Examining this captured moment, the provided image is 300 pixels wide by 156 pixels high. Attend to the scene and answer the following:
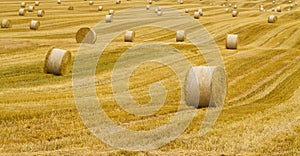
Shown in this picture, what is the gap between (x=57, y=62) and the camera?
1905cm

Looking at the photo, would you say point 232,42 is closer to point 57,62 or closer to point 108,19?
point 57,62

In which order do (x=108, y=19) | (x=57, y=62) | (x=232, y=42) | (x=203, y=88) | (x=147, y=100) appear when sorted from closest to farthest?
1. (x=203, y=88)
2. (x=147, y=100)
3. (x=57, y=62)
4. (x=232, y=42)
5. (x=108, y=19)

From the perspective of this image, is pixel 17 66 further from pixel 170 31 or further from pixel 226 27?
pixel 226 27

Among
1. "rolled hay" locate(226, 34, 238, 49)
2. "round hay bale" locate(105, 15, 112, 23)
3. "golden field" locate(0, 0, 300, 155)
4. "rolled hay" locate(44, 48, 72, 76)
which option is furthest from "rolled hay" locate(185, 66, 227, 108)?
"round hay bale" locate(105, 15, 112, 23)

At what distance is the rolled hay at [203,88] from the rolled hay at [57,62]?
6.74 meters

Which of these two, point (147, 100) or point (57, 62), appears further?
point (57, 62)

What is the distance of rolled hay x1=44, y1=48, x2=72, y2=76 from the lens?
19078 mm

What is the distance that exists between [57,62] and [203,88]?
24.8 feet

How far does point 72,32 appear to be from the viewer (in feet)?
121

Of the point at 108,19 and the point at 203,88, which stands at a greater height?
the point at 203,88

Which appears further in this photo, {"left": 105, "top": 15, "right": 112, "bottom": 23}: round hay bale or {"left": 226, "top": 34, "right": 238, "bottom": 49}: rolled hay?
{"left": 105, "top": 15, "right": 112, "bottom": 23}: round hay bale

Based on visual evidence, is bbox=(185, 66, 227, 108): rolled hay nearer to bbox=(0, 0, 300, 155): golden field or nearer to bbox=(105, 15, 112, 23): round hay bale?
bbox=(0, 0, 300, 155): golden field

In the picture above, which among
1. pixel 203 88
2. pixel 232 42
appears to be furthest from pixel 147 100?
pixel 232 42

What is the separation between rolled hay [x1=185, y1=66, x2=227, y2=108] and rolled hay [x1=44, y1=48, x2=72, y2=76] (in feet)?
22.1
